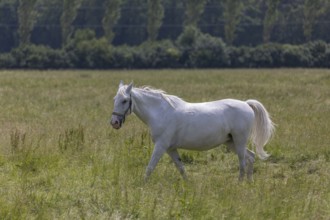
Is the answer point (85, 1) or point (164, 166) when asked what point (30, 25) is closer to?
point (85, 1)

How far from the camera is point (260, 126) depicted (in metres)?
10.2

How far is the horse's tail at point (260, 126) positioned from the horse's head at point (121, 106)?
2.23 meters

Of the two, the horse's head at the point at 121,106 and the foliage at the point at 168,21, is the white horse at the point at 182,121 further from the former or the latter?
the foliage at the point at 168,21

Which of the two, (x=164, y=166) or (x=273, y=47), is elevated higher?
(x=164, y=166)

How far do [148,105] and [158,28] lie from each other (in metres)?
67.0

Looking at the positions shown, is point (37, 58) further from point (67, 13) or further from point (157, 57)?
point (67, 13)

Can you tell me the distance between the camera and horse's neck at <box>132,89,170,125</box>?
30.5 ft

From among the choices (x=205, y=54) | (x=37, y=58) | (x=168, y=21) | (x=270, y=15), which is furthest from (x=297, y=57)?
(x=168, y=21)

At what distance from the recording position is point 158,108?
368 inches

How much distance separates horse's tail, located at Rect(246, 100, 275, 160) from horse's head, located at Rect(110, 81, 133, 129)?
7.30 feet

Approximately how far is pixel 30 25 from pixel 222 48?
22.9 meters

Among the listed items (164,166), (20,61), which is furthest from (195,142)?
(20,61)

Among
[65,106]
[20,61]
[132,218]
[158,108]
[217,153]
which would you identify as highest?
[158,108]

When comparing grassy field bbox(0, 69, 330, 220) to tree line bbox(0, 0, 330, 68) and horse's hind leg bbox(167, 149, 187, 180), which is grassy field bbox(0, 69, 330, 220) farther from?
tree line bbox(0, 0, 330, 68)
